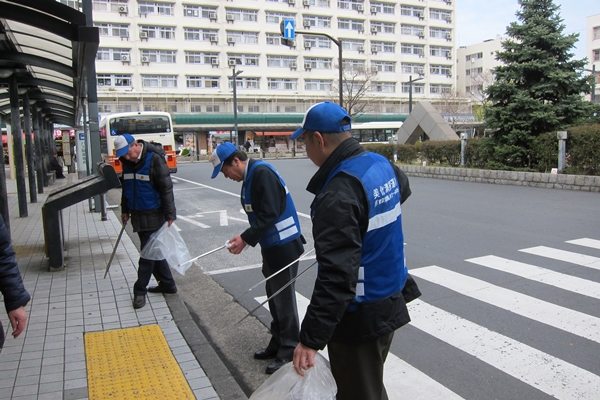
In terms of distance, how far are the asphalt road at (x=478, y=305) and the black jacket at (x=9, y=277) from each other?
5.60ft

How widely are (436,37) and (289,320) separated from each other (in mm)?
73465

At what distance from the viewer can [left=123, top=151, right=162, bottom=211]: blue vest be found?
17.8 feet

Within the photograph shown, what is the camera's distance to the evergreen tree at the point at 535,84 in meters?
17.7

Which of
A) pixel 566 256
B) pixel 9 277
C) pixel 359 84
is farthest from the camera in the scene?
pixel 359 84

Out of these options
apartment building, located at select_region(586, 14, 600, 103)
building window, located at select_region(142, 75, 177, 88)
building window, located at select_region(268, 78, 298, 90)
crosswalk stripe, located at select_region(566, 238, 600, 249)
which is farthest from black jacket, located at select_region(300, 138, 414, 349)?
apartment building, located at select_region(586, 14, 600, 103)

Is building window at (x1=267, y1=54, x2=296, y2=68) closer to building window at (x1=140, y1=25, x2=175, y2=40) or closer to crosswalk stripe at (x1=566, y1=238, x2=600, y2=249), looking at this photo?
building window at (x1=140, y1=25, x2=175, y2=40)

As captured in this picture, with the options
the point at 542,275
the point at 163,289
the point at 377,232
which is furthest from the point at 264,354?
the point at 542,275

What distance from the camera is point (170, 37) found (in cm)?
5656

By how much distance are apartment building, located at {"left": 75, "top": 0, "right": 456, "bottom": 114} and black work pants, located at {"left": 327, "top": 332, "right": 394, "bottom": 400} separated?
5264 cm

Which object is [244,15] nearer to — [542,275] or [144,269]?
[542,275]

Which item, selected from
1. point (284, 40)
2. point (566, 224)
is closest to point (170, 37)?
point (284, 40)

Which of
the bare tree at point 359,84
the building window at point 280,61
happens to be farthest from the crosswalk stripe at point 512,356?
the building window at point 280,61

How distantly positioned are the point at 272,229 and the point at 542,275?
13.3ft

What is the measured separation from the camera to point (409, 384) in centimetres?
375
